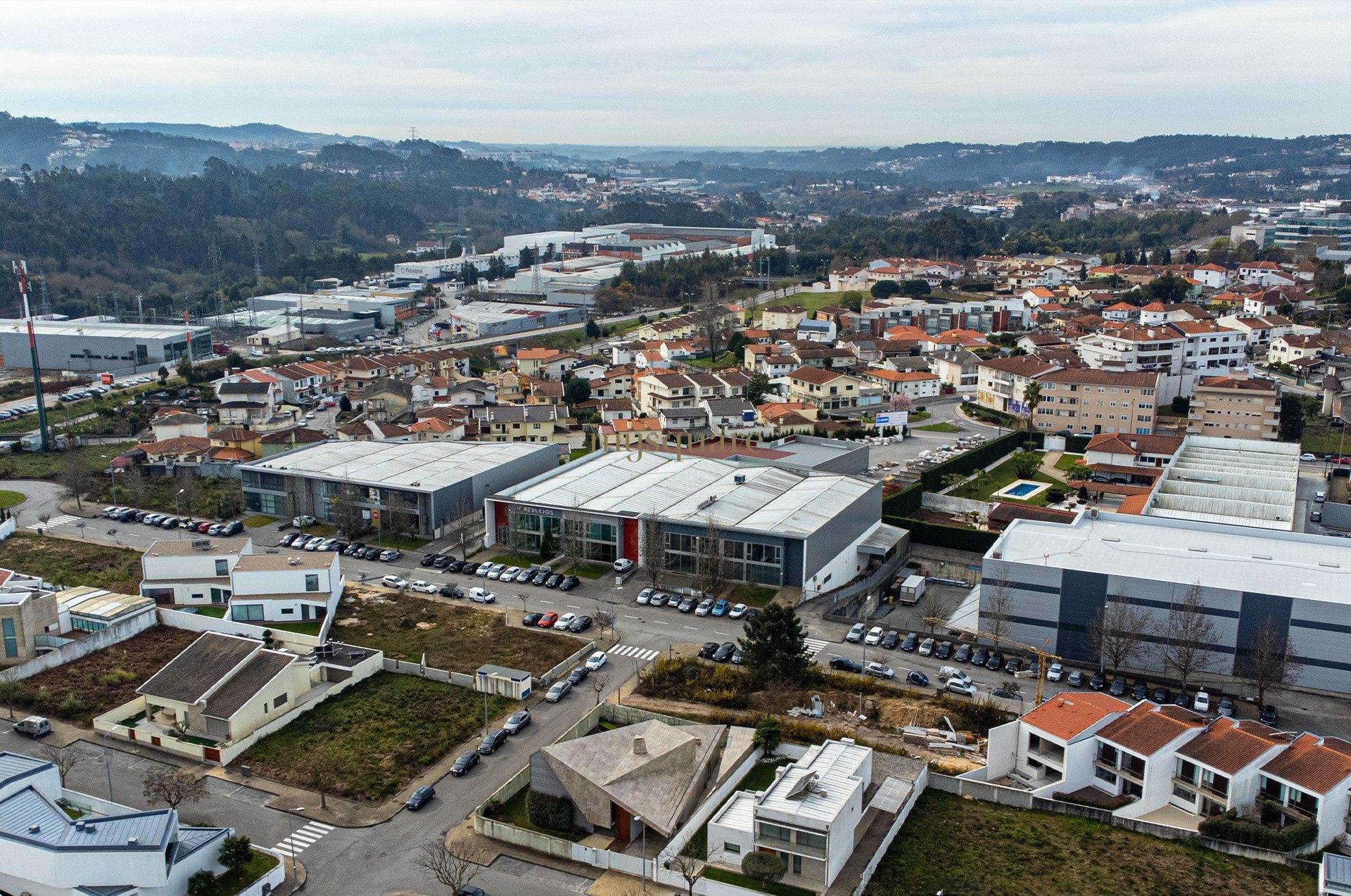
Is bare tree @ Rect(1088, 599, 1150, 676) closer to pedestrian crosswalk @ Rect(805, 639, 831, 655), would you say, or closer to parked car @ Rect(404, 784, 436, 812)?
pedestrian crosswalk @ Rect(805, 639, 831, 655)

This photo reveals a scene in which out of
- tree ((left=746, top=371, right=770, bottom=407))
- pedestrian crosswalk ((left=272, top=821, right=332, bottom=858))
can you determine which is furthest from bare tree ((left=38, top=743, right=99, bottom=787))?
tree ((left=746, top=371, right=770, bottom=407))

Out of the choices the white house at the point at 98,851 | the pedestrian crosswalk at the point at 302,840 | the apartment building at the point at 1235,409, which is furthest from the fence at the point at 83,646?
the apartment building at the point at 1235,409

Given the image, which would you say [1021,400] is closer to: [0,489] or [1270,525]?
[1270,525]

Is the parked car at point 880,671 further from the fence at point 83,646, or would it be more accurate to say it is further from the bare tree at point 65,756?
the fence at point 83,646

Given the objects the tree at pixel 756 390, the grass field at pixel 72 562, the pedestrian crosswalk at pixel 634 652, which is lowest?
the pedestrian crosswalk at pixel 634 652

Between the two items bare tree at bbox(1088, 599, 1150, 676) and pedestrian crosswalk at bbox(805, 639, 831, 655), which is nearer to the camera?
bare tree at bbox(1088, 599, 1150, 676)

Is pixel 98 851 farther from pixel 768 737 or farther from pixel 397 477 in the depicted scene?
pixel 397 477

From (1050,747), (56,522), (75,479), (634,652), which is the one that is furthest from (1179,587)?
(75,479)
